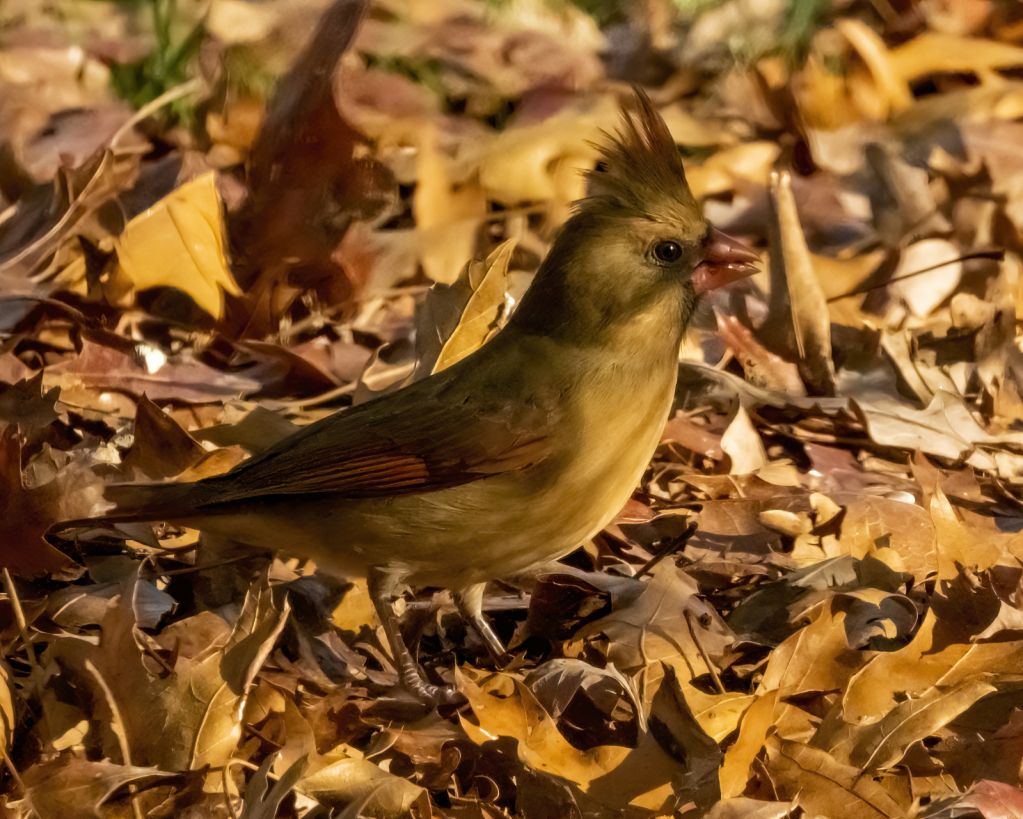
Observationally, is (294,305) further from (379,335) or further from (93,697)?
(93,697)

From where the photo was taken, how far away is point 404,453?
2.61m

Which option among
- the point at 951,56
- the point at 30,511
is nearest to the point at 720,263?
the point at 30,511

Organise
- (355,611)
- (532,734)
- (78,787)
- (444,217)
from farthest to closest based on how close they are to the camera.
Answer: (444,217)
(355,611)
(532,734)
(78,787)

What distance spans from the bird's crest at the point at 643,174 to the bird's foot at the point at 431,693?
113 cm

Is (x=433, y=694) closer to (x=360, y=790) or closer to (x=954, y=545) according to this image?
(x=360, y=790)

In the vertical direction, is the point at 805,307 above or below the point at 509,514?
below

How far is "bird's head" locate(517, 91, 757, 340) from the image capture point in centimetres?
263

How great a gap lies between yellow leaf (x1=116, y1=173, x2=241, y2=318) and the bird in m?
1.19

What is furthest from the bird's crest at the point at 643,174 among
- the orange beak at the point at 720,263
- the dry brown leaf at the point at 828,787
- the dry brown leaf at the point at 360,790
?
the dry brown leaf at the point at 360,790

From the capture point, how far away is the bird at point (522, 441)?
2529mm

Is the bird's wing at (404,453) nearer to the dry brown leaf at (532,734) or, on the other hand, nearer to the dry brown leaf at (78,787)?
the dry brown leaf at (532,734)

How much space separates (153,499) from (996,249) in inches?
131

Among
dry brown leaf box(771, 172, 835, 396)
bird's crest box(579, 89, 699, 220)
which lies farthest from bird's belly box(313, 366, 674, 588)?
dry brown leaf box(771, 172, 835, 396)

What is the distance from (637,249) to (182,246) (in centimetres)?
A: 174
